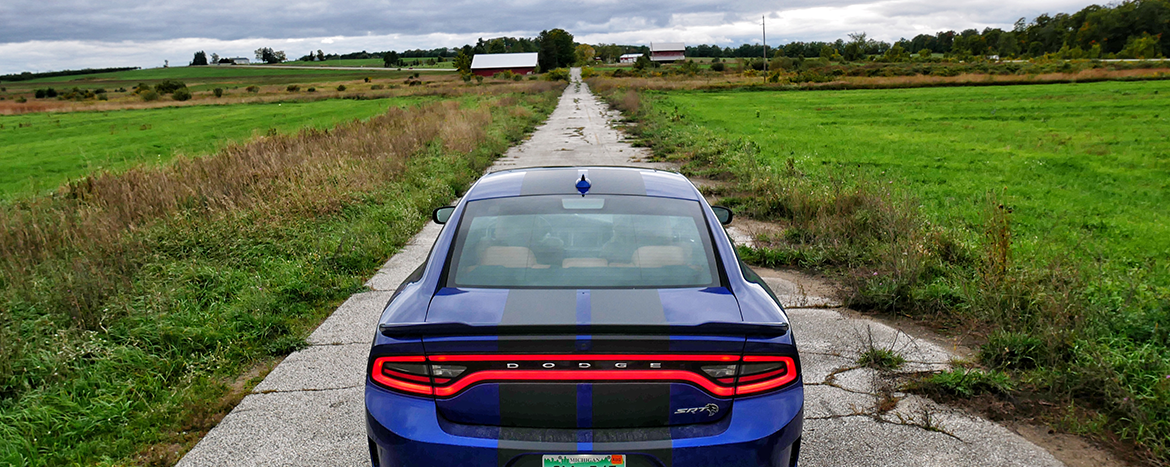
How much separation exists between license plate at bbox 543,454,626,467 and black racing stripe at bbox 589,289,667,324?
44 cm

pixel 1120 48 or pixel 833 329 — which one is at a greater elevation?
pixel 1120 48

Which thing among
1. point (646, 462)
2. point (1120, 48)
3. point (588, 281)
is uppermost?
point (1120, 48)

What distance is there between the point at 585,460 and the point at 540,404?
0.23 meters

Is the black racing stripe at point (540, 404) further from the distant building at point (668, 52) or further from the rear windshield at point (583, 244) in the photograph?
the distant building at point (668, 52)

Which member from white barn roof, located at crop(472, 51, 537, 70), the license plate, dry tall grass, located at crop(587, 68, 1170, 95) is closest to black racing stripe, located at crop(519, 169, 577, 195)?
the license plate

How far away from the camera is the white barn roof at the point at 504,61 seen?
5167 inches

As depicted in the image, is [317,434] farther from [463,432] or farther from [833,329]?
[833,329]

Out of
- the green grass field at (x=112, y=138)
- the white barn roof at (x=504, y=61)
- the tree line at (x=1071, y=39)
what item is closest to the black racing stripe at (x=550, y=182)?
the green grass field at (x=112, y=138)

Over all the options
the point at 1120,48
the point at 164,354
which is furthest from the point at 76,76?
the point at 1120,48

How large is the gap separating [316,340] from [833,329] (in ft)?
13.0

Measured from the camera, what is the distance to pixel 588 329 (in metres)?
2.32

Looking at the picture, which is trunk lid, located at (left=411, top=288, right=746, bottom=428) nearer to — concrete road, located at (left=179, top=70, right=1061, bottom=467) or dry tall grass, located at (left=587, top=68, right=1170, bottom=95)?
concrete road, located at (left=179, top=70, right=1061, bottom=467)

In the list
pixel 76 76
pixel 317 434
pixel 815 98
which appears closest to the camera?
pixel 317 434

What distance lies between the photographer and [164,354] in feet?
15.7
